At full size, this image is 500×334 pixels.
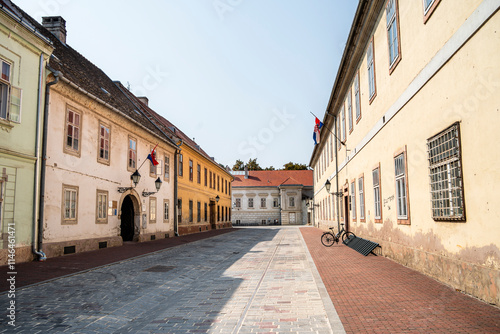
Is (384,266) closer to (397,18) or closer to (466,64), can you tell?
(466,64)

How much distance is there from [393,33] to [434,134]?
4347 mm

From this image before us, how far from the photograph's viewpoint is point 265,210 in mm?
69000

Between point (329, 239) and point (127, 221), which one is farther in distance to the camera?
point (127, 221)

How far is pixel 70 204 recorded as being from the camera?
1504 centimetres

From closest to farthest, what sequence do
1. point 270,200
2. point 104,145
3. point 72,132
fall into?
point 72,132
point 104,145
point 270,200

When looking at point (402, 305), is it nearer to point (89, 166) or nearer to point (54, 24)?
point (89, 166)

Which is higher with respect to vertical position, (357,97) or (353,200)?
(357,97)

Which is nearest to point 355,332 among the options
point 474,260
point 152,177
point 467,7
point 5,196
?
point 474,260

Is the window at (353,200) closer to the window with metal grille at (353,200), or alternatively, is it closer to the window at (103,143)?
the window with metal grille at (353,200)

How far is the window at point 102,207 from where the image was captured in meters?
17.2

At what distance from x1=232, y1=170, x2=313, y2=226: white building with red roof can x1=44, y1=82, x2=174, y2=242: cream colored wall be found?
45555 millimetres

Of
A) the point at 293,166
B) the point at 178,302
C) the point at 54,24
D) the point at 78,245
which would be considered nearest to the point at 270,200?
the point at 293,166

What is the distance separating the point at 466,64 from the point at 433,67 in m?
1.45

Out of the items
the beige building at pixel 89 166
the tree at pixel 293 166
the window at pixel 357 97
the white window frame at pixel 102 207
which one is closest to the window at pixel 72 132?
the beige building at pixel 89 166
